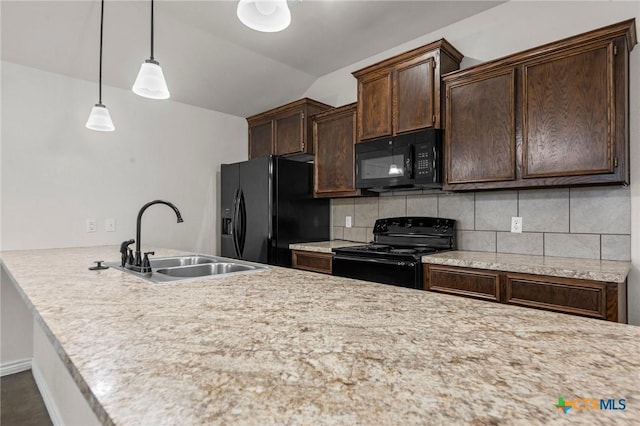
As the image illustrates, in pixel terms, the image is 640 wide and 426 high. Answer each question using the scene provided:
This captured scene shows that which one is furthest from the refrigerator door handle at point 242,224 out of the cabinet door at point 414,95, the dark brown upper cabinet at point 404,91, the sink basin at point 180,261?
the cabinet door at point 414,95

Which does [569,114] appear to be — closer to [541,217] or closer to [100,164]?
[541,217]

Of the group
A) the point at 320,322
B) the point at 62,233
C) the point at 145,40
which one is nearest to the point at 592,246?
the point at 320,322

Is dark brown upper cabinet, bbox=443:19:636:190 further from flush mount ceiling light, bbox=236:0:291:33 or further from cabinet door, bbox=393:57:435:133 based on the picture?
flush mount ceiling light, bbox=236:0:291:33

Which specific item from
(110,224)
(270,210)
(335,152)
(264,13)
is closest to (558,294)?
(264,13)

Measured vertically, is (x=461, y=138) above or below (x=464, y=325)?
above

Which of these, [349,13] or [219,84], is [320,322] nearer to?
[349,13]

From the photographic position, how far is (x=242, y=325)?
79cm

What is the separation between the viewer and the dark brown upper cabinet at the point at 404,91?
7.91 feet

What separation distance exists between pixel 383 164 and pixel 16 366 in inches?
127

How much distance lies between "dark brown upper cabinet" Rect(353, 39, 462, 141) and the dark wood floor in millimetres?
2871

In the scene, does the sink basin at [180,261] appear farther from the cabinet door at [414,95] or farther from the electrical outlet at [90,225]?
the cabinet door at [414,95]

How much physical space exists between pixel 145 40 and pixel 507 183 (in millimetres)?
2913

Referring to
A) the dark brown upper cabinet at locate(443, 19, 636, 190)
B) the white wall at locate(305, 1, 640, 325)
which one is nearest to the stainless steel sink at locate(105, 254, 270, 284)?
the dark brown upper cabinet at locate(443, 19, 636, 190)

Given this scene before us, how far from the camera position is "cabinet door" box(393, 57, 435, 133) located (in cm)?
243
